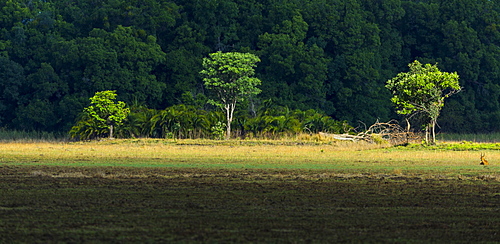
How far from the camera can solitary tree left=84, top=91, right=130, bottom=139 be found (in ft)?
162

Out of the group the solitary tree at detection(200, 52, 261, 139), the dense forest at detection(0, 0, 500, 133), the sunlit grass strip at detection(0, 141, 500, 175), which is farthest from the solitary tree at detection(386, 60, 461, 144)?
the dense forest at detection(0, 0, 500, 133)

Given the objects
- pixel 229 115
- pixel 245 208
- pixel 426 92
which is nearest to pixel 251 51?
pixel 229 115

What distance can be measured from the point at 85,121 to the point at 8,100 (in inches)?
748

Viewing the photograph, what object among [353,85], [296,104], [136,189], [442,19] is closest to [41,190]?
[136,189]

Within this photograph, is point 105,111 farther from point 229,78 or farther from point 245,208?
point 245,208

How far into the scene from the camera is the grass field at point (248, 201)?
1172cm

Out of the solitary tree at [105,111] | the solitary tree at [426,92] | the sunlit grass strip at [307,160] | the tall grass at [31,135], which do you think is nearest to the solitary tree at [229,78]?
the solitary tree at [105,111]

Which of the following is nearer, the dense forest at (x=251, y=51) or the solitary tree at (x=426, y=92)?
the solitary tree at (x=426, y=92)

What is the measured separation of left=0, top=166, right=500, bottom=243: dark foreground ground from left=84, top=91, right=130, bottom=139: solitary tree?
2725 centimetres

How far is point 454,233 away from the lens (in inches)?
469

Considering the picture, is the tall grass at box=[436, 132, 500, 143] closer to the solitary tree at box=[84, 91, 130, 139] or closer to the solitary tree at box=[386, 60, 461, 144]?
the solitary tree at box=[386, 60, 461, 144]

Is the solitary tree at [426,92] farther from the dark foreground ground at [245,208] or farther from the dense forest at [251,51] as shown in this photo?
the dense forest at [251,51]

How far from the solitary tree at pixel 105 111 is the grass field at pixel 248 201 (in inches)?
782

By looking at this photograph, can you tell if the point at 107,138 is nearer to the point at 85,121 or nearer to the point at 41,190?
the point at 85,121
